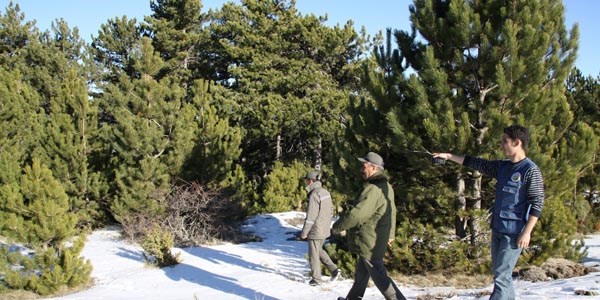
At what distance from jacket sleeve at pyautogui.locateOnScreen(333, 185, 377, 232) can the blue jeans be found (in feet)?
4.00

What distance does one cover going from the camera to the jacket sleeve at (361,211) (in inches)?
185

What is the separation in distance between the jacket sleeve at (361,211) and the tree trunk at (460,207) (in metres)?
3.47

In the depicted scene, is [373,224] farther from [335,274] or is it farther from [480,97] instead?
[480,97]

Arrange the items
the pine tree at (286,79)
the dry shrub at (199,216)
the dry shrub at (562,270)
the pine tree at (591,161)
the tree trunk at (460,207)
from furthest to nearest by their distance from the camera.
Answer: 1. the pine tree at (286,79)
2. the dry shrub at (199,216)
3. the pine tree at (591,161)
4. the tree trunk at (460,207)
5. the dry shrub at (562,270)

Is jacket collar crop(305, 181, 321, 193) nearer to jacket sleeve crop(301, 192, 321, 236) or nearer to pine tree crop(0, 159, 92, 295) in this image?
jacket sleeve crop(301, 192, 321, 236)

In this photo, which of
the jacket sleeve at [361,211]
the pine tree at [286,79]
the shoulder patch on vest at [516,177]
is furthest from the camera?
the pine tree at [286,79]

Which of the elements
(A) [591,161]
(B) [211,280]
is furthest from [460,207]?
(A) [591,161]

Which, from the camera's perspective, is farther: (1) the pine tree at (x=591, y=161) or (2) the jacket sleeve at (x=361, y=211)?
(1) the pine tree at (x=591, y=161)

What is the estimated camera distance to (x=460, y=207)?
784 cm

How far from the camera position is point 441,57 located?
7.79 meters

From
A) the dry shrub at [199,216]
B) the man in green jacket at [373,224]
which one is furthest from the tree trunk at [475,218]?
the dry shrub at [199,216]

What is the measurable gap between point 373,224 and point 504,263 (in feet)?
4.51

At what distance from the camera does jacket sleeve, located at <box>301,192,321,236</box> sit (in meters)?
7.09

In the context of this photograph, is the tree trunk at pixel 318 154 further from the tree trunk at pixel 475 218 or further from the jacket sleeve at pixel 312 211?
the jacket sleeve at pixel 312 211
